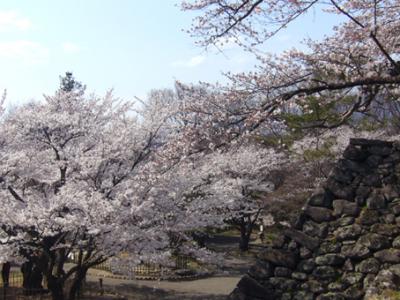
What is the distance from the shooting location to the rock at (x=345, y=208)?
5777 mm

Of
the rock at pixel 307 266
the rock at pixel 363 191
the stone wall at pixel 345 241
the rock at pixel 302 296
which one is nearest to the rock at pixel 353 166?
the stone wall at pixel 345 241

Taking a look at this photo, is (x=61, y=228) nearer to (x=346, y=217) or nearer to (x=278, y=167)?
(x=346, y=217)

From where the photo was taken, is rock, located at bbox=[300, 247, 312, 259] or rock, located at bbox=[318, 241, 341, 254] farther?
rock, located at bbox=[300, 247, 312, 259]

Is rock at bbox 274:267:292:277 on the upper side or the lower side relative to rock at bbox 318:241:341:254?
lower

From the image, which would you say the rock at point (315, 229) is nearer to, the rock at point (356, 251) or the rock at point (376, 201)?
the rock at point (356, 251)

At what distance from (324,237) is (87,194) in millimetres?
6128

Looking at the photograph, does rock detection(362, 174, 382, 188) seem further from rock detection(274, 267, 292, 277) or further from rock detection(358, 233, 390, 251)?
rock detection(274, 267, 292, 277)

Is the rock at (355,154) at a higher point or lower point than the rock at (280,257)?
higher

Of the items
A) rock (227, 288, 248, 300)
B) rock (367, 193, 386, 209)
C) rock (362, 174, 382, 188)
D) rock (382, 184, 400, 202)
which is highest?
rock (362, 174, 382, 188)

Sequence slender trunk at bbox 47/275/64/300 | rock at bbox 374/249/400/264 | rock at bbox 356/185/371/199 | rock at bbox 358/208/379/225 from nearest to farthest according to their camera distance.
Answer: rock at bbox 374/249/400/264 → rock at bbox 358/208/379/225 → rock at bbox 356/185/371/199 → slender trunk at bbox 47/275/64/300

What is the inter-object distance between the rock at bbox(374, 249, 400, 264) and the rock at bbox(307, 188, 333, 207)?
808mm

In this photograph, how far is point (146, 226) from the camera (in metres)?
11.3

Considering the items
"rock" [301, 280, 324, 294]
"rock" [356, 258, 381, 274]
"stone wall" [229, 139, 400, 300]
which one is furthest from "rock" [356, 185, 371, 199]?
"rock" [301, 280, 324, 294]

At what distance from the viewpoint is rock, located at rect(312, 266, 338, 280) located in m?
5.71
